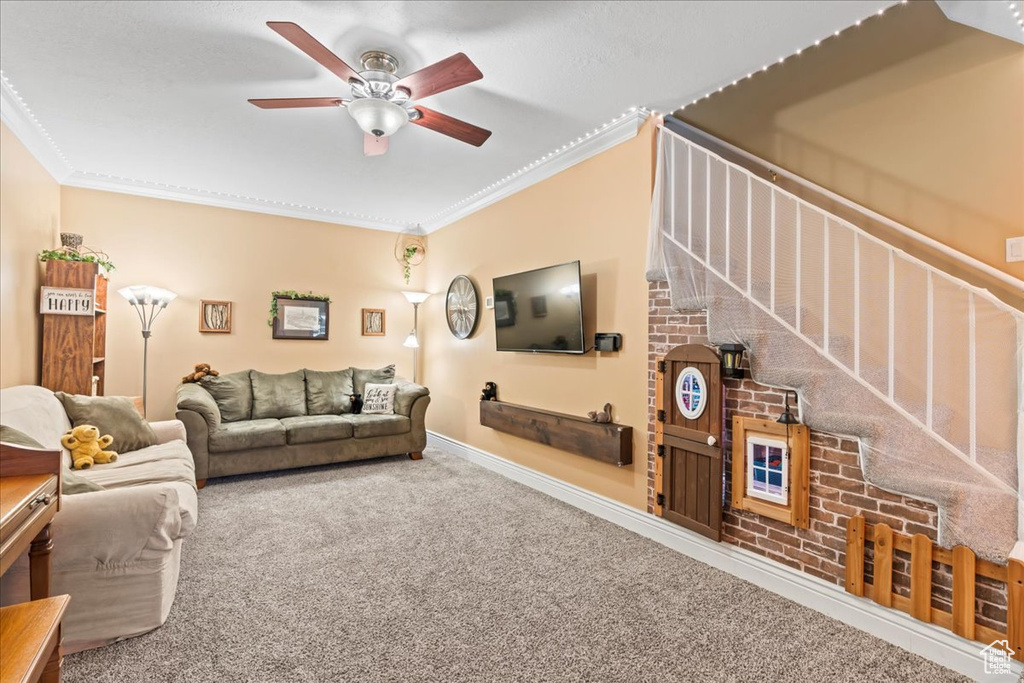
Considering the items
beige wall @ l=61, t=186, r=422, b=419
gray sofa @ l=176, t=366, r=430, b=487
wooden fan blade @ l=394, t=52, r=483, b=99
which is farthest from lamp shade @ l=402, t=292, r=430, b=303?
wooden fan blade @ l=394, t=52, r=483, b=99

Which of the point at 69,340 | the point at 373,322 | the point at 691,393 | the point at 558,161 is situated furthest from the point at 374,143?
the point at 373,322

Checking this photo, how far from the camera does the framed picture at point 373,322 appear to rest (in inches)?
232

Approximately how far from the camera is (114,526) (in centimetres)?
190

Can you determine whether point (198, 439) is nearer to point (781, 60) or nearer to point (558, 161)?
point (558, 161)

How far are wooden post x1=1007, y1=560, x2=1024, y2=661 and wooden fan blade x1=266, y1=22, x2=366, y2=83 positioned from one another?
3.37 metres

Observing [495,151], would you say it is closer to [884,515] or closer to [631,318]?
[631,318]

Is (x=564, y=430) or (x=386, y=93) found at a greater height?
(x=386, y=93)

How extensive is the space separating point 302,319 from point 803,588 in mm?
5215

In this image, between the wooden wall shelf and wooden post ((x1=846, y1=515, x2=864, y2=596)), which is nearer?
wooden post ((x1=846, y1=515, x2=864, y2=596))

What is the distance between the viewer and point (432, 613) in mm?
2166

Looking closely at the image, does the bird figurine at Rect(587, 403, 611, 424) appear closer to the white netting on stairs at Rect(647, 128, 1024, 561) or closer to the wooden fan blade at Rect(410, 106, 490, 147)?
the white netting on stairs at Rect(647, 128, 1024, 561)

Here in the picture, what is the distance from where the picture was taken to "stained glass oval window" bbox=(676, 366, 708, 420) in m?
2.73

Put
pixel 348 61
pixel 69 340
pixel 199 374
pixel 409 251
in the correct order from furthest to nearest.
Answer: pixel 409 251
pixel 199 374
pixel 69 340
pixel 348 61

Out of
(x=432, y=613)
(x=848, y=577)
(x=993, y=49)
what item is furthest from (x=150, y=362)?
(x=993, y=49)
